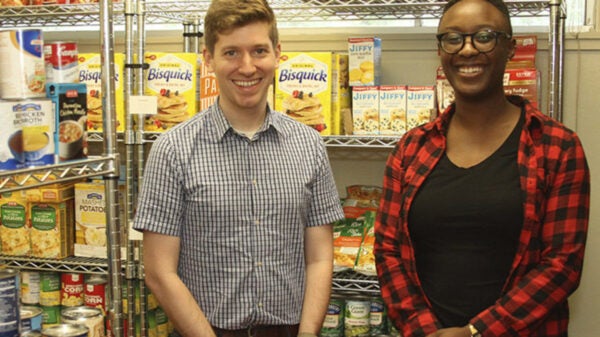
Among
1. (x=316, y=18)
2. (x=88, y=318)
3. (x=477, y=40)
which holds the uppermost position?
(x=316, y=18)

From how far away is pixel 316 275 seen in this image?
199cm

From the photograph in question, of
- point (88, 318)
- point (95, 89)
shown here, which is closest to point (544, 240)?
point (88, 318)

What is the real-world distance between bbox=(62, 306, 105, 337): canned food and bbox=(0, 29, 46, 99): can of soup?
96cm

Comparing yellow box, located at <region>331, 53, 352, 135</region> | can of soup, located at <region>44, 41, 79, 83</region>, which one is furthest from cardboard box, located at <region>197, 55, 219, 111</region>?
can of soup, located at <region>44, 41, 79, 83</region>

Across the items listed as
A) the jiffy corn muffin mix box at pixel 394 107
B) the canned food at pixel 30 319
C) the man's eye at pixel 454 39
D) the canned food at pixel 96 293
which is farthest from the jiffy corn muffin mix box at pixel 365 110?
the canned food at pixel 30 319

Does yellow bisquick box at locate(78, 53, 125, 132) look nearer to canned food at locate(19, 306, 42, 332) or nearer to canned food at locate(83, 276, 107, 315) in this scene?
canned food at locate(83, 276, 107, 315)

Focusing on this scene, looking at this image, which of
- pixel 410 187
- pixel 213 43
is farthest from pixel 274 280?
pixel 213 43

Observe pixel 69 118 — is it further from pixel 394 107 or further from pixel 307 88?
pixel 394 107

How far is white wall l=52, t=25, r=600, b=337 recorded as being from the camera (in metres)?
2.99

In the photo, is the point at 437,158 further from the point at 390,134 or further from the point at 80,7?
the point at 80,7

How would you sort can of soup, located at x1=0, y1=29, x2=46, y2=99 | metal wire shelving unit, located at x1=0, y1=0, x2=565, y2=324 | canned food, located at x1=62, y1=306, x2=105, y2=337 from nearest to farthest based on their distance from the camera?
can of soup, located at x1=0, y1=29, x2=46, y2=99 → canned food, located at x1=62, y1=306, x2=105, y2=337 → metal wire shelving unit, located at x1=0, y1=0, x2=565, y2=324

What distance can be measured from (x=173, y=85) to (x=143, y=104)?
0.15 metres

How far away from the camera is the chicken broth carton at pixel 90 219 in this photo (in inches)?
122

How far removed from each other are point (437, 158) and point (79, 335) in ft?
3.26
